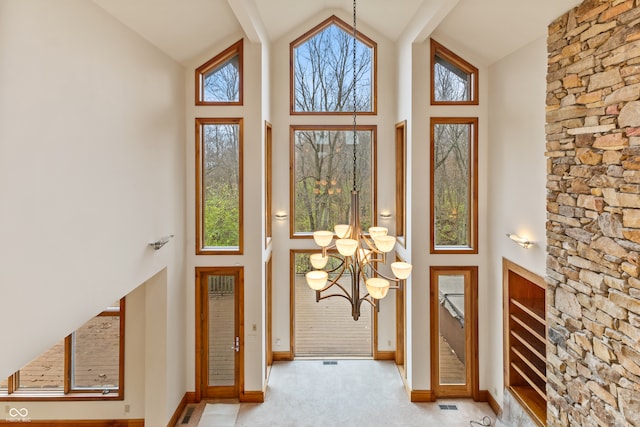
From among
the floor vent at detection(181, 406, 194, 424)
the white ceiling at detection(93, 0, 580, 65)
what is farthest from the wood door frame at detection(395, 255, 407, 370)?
the white ceiling at detection(93, 0, 580, 65)

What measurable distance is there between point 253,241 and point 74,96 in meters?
3.37

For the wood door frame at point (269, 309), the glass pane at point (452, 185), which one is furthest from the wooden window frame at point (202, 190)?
the glass pane at point (452, 185)

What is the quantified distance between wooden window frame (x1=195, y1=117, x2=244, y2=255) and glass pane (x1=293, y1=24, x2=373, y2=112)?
5.18 feet

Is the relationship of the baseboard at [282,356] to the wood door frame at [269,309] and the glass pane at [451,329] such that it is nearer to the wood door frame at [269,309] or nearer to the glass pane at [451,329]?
the wood door frame at [269,309]

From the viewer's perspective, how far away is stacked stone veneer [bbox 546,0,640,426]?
3281 millimetres

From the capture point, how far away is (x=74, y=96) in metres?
3.28

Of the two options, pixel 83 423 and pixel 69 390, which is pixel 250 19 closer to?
pixel 69 390

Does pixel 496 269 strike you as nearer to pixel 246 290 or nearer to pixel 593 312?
pixel 593 312

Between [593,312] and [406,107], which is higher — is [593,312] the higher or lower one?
the lower one

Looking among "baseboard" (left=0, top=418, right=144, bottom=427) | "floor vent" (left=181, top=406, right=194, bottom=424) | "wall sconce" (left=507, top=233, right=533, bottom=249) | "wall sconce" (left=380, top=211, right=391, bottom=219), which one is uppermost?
"wall sconce" (left=380, top=211, right=391, bottom=219)

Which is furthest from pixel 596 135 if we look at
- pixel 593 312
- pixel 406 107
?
pixel 406 107

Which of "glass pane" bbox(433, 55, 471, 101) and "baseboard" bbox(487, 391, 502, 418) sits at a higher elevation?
"glass pane" bbox(433, 55, 471, 101)

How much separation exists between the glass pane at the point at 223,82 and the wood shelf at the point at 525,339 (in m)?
5.06

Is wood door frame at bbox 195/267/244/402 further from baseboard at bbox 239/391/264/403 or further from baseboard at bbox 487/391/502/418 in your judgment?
baseboard at bbox 487/391/502/418
